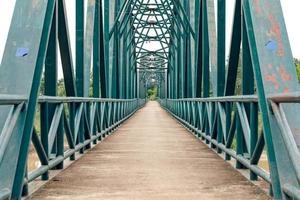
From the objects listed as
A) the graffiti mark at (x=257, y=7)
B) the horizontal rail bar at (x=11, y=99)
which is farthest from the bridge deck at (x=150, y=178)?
the graffiti mark at (x=257, y=7)

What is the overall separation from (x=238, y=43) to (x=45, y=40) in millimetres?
2623

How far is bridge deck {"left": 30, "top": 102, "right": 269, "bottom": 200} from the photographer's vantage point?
454 centimetres

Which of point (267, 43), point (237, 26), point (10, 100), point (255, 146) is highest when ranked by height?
point (237, 26)

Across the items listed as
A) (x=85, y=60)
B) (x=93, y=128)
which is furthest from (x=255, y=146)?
(x=93, y=128)

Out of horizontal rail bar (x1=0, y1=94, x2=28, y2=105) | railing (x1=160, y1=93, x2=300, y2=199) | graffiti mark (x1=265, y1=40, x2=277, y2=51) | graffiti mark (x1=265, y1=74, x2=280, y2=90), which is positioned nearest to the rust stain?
graffiti mark (x1=265, y1=40, x2=277, y2=51)

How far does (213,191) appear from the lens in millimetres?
4676

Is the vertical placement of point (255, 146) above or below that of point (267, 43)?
below

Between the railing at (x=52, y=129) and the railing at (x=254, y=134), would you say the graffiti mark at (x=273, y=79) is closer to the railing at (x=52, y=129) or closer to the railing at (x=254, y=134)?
the railing at (x=254, y=134)

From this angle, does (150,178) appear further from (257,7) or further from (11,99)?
(11,99)

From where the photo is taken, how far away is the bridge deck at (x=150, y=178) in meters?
4.54

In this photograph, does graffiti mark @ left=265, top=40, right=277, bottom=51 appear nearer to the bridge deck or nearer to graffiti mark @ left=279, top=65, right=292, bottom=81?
graffiti mark @ left=279, top=65, right=292, bottom=81

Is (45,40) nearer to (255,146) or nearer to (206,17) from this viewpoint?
(255,146)

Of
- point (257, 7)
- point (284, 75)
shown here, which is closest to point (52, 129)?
point (257, 7)

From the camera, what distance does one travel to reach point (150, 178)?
5402 millimetres
